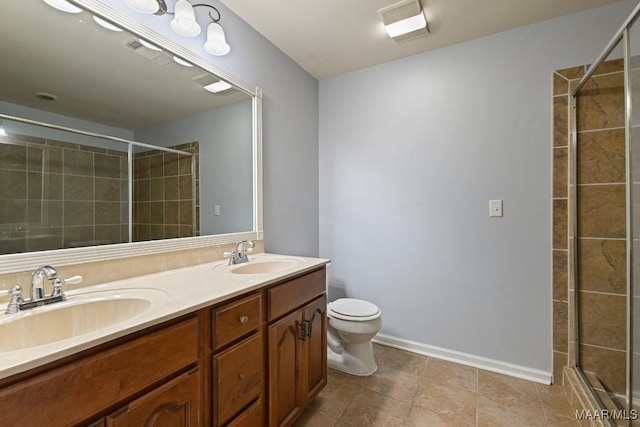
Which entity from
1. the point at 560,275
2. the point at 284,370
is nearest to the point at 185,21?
the point at 284,370

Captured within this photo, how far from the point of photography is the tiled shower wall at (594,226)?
5.16 ft

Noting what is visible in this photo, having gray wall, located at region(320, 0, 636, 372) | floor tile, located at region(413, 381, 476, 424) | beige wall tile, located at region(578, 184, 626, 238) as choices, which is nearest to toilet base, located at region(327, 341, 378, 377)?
floor tile, located at region(413, 381, 476, 424)

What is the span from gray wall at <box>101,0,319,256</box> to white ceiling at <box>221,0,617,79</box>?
12 cm

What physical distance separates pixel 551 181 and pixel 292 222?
1796 mm

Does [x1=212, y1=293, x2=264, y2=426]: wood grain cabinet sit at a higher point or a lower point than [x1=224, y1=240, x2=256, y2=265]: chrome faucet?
lower

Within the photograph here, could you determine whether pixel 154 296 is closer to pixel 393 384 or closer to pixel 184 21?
pixel 184 21

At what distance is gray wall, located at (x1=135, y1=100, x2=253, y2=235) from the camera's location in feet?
5.26

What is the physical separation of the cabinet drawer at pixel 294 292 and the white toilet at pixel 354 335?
406mm

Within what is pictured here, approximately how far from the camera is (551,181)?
73.3 inches

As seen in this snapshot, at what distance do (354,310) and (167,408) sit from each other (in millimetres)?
1358

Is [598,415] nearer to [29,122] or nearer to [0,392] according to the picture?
[0,392]

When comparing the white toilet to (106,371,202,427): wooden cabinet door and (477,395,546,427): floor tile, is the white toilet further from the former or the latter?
(106,371,202,427): wooden cabinet door

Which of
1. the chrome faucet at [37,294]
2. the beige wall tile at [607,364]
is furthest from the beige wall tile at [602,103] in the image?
the chrome faucet at [37,294]

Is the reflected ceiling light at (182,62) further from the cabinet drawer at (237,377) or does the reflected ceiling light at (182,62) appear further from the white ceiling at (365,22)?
the cabinet drawer at (237,377)
